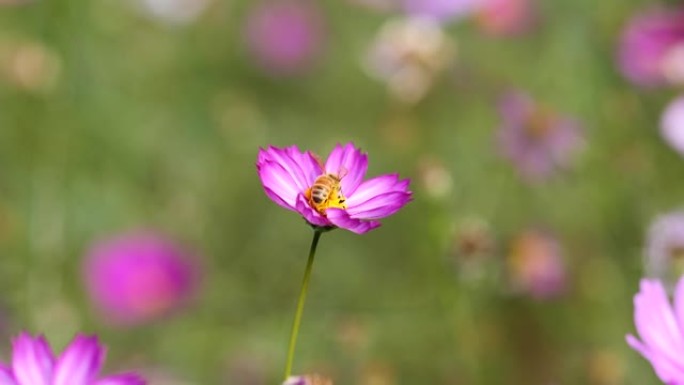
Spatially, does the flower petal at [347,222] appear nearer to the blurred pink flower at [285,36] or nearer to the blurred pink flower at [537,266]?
the blurred pink flower at [537,266]

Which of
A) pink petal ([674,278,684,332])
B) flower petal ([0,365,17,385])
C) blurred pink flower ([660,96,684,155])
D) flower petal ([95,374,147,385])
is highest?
blurred pink flower ([660,96,684,155])

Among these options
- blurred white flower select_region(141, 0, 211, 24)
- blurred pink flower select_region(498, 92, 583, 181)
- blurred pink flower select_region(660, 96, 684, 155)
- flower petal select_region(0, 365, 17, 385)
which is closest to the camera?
→ flower petal select_region(0, 365, 17, 385)

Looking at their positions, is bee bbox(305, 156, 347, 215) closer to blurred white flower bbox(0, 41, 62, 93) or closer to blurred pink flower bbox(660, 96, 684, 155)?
blurred pink flower bbox(660, 96, 684, 155)

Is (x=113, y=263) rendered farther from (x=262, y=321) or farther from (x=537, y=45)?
(x=537, y=45)

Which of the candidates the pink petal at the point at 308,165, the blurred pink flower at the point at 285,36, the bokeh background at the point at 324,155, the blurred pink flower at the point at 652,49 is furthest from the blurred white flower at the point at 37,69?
the pink petal at the point at 308,165

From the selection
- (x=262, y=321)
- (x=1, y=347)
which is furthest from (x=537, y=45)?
(x=1, y=347)

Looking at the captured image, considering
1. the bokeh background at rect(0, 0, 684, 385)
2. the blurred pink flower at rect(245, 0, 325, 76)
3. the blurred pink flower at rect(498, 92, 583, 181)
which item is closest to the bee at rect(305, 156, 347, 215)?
the bokeh background at rect(0, 0, 684, 385)

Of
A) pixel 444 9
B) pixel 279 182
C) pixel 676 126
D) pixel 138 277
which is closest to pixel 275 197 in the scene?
pixel 279 182

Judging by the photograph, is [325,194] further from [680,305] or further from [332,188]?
[680,305]
